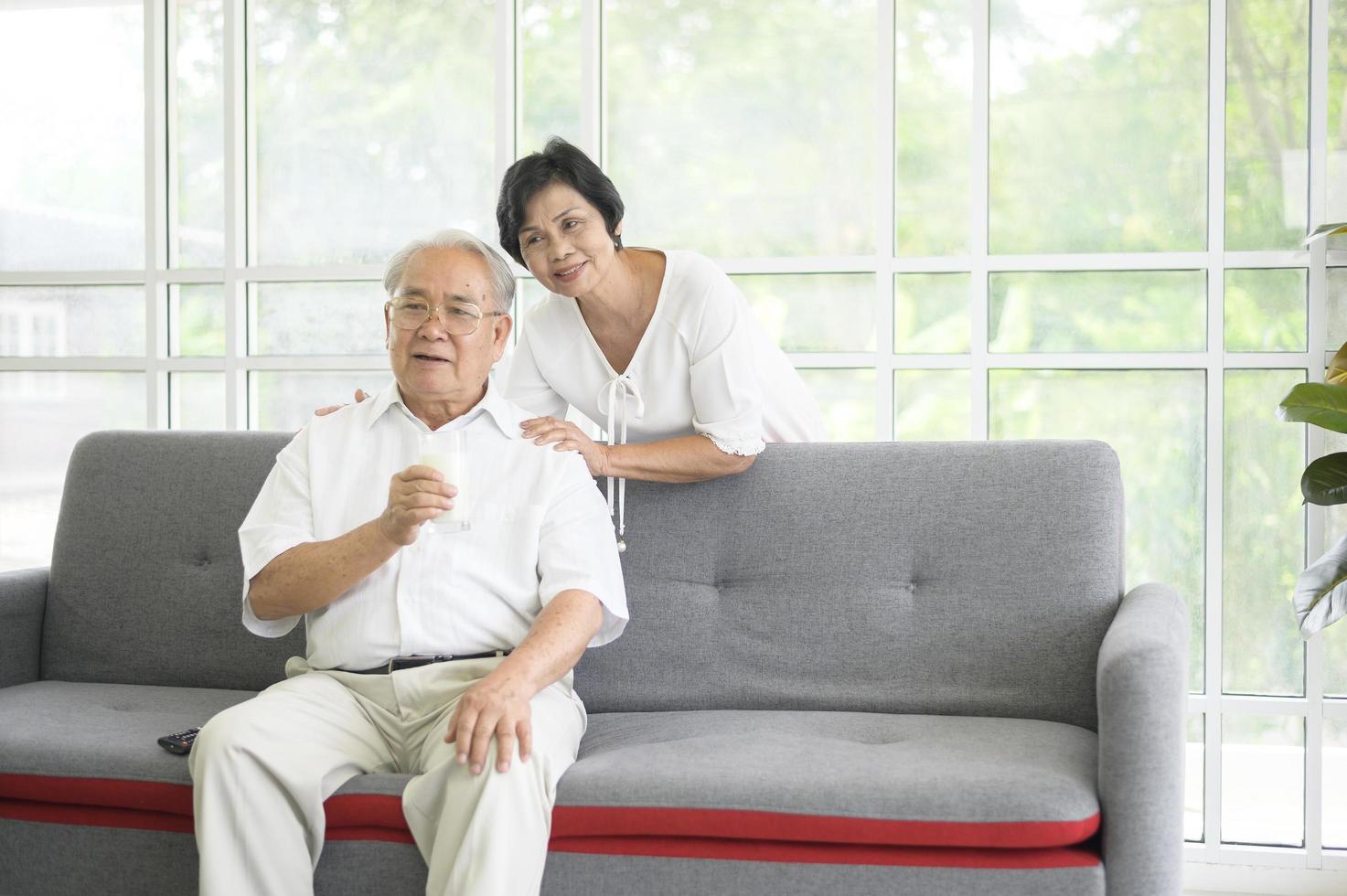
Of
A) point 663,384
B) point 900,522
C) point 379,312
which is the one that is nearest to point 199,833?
point 663,384

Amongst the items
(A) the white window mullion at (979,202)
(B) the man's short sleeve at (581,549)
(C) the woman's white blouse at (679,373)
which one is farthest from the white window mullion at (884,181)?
(B) the man's short sleeve at (581,549)

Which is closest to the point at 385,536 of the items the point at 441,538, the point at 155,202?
the point at 441,538

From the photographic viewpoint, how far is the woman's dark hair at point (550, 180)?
7.11 ft

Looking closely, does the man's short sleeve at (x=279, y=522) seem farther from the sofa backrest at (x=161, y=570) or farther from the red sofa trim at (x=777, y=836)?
the sofa backrest at (x=161, y=570)

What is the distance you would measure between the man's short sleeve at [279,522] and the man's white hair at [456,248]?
0.33 meters

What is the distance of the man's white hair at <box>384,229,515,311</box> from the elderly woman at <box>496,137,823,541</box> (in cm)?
17

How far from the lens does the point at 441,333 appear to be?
6.45 ft

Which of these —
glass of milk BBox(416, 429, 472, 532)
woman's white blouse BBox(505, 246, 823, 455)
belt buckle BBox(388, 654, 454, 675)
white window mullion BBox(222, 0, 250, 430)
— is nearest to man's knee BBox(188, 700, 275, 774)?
belt buckle BBox(388, 654, 454, 675)

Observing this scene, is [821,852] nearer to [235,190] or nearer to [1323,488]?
[1323,488]

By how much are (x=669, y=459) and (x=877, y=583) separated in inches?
17.6

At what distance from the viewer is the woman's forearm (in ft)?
7.20

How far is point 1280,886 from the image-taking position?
2883 mm

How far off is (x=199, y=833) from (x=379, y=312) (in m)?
1.98

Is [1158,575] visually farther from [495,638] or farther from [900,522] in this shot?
[495,638]
